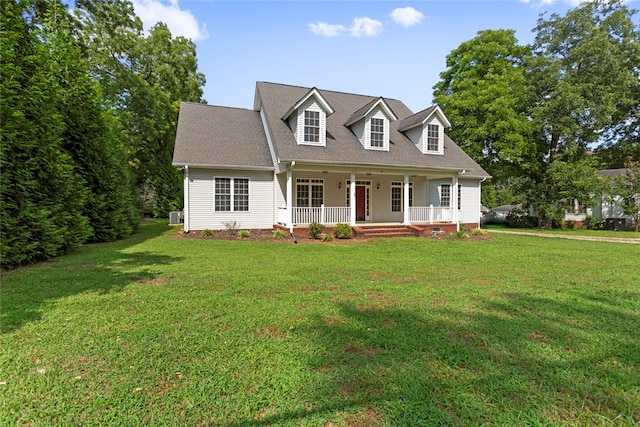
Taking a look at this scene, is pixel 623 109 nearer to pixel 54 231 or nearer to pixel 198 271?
pixel 198 271

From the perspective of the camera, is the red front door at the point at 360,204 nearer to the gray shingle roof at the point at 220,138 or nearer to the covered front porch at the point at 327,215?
the covered front porch at the point at 327,215

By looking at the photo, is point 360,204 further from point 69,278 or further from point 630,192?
point 630,192

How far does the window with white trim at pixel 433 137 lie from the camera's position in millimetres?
16281

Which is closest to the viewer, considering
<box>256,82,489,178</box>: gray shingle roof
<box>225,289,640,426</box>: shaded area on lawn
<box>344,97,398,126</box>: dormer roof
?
<box>225,289,640,426</box>: shaded area on lawn

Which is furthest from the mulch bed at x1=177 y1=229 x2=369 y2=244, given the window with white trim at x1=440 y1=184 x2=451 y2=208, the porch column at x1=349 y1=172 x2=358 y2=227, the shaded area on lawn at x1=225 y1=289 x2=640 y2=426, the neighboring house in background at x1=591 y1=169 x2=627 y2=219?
the neighboring house in background at x1=591 y1=169 x2=627 y2=219

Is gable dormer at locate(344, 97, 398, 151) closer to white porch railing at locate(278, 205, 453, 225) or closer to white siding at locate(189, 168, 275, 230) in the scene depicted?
white porch railing at locate(278, 205, 453, 225)

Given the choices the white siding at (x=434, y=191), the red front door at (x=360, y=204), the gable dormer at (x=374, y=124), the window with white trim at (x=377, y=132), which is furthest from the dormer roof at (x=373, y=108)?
the white siding at (x=434, y=191)

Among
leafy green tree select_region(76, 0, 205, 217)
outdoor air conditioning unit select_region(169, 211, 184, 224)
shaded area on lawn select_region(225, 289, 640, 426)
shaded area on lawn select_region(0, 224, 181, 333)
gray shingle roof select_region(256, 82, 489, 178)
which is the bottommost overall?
shaded area on lawn select_region(225, 289, 640, 426)

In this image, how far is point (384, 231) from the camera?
13703 mm

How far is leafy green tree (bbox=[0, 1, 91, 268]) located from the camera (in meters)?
6.49

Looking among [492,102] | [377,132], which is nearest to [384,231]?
[377,132]

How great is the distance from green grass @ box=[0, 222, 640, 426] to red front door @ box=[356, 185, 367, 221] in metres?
10.2

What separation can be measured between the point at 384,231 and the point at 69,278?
10.7 metres

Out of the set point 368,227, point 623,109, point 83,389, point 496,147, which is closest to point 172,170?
point 368,227
